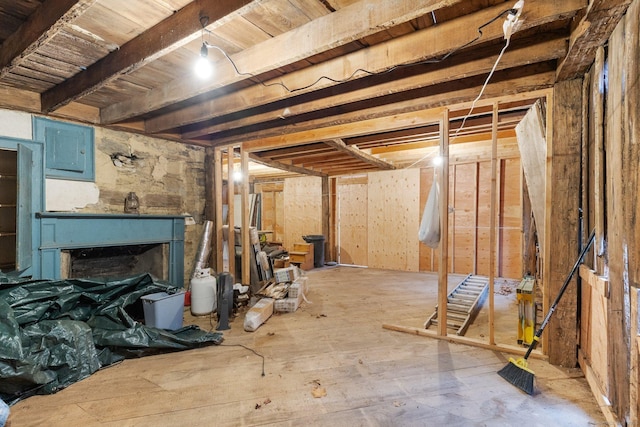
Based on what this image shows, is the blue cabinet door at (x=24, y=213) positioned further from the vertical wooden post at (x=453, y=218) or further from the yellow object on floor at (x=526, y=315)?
the vertical wooden post at (x=453, y=218)

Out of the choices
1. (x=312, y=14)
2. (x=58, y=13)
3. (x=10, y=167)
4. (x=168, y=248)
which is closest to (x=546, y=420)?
(x=312, y=14)

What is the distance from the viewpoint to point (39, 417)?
5.29 ft

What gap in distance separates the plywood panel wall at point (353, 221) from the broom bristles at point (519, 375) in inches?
178

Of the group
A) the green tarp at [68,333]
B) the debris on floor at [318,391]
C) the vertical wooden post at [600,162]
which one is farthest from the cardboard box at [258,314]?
the vertical wooden post at [600,162]

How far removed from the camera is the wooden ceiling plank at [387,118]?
7.53 ft

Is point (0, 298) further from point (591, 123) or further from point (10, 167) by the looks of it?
point (591, 123)

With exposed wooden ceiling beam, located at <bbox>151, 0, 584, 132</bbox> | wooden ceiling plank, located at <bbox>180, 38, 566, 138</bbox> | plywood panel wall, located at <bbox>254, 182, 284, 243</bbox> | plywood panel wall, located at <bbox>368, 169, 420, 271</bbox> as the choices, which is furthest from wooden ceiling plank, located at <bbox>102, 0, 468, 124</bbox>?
plywood panel wall, located at <bbox>254, 182, 284, 243</bbox>

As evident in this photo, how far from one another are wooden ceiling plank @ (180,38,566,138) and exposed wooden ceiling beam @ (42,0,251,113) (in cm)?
92

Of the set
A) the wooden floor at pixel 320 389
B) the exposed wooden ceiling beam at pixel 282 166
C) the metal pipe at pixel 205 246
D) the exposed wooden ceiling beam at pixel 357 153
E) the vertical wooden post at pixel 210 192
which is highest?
the exposed wooden ceiling beam at pixel 357 153

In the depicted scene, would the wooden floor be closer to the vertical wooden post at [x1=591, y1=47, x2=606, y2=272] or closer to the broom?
the broom

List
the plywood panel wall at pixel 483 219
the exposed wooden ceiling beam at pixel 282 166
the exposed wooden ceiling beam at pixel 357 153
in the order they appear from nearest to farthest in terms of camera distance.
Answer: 1. the exposed wooden ceiling beam at pixel 357 153
2. the exposed wooden ceiling beam at pixel 282 166
3. the plywood panel wall at pixel 483 219

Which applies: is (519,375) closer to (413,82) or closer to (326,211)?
(413,82)

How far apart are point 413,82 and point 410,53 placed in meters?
0.41

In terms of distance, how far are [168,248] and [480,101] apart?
389 cm
